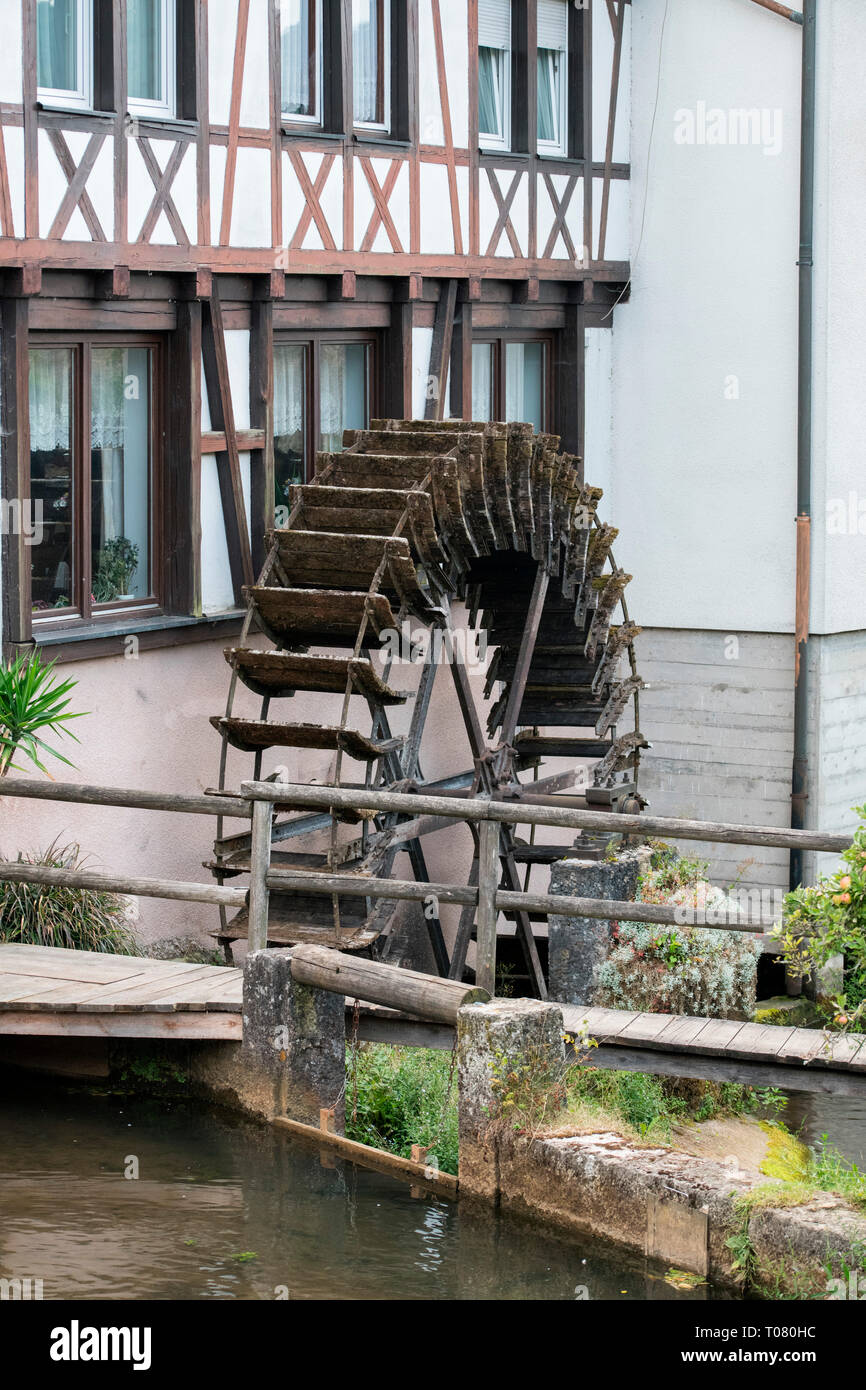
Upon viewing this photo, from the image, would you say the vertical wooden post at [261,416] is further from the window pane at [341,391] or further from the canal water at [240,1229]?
the canal water at [240,1229]

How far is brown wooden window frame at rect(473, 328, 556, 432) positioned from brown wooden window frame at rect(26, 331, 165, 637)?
3.59 meters

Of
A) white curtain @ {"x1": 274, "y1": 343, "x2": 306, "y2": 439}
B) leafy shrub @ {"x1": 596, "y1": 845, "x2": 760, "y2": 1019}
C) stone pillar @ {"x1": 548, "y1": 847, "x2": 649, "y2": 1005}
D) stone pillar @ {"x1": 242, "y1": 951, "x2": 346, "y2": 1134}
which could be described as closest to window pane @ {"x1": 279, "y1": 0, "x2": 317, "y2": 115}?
white curtain @ {"x1": 274, "y1": 343, "x2": 306, "y2": 439}

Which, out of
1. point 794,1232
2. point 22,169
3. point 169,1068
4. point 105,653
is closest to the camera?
point 794,1232

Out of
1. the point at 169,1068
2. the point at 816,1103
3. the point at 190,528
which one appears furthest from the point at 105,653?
the point at 816,1103

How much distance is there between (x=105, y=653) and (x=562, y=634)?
10.8ft

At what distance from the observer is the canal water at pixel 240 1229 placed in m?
5.46

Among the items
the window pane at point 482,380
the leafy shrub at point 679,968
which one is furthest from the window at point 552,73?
the leafy shrub at point 679,968

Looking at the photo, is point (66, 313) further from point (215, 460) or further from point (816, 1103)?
point (816, 1103)

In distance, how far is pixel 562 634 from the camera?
39.1 ft

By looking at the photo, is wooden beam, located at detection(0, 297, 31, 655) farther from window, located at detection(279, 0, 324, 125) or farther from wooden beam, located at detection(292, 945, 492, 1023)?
wooden beam, located at detection(292, 945, 492, 1023)

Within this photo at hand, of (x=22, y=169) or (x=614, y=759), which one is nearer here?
(x=22, y=169)

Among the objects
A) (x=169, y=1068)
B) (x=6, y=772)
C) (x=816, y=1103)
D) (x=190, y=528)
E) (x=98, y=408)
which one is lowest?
(x=816, y=1103)

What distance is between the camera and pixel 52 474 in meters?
9.70

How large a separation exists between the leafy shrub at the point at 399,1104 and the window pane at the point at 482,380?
7.23 m
